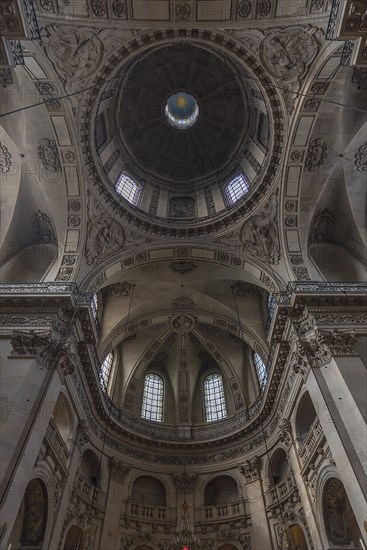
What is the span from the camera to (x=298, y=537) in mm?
14320

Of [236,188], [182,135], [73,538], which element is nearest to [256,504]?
[73,538]

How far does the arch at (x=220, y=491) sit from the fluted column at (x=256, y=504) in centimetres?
131

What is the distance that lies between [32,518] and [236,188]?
17.3 meters

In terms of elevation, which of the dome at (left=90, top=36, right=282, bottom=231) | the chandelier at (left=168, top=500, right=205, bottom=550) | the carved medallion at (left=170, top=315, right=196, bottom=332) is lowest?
the chandelier at (left=168, top=500, right=205, bottom=550)

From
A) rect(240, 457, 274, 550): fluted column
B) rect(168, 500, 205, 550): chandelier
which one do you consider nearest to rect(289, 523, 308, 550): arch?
rect(240, 457, 274, 550): fluted column

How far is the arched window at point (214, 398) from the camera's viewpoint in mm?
21688

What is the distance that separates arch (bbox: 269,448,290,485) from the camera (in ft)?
55.6

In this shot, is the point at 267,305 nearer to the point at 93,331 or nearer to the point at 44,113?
the point at 93,331

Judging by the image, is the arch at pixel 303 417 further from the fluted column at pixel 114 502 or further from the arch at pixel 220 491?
the fluted column at pixel 114 502

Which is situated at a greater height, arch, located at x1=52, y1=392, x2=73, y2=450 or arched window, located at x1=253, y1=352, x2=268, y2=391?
arched window, located at x1=253, y1=352, x2=268, y2=391

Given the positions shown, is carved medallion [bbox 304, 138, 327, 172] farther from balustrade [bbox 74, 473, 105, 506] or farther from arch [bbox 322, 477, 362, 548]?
balustrade [bbox 74, 473, 105, 506]

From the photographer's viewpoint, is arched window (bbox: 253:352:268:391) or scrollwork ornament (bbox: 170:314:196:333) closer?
arched window (bbox: 253:352:268:391)

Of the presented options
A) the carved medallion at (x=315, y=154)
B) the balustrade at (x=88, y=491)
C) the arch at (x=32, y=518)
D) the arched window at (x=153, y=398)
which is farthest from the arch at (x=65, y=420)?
the carved medallion at (x=315, y=154)

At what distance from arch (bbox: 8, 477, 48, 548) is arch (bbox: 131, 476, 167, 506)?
20.8ft
